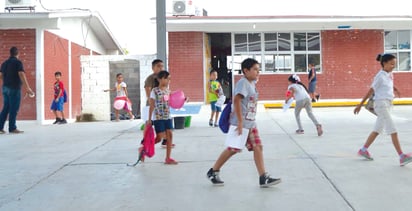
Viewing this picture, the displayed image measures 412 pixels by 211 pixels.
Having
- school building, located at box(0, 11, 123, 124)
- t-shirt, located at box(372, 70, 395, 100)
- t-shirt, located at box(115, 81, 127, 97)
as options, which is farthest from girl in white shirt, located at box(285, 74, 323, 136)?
school building, located at box(0, 11, 123, 124)

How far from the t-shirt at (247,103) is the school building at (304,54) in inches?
523

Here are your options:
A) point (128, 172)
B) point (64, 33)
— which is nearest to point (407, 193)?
point (128, 172)

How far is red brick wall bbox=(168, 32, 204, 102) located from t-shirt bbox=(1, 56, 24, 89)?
336 inches

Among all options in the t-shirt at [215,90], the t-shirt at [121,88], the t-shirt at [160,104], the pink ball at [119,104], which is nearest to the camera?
the t-shirt at [160,104]

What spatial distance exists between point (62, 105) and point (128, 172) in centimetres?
840

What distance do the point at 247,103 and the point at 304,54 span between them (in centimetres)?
1459

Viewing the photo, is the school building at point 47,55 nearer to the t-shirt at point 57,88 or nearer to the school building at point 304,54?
the t-shirt at point 57,88

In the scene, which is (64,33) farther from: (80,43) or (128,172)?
(128,172)

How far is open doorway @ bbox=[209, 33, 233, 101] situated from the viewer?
2056 centimetres

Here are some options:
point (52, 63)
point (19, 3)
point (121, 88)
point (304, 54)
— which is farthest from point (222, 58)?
point (19, 3)

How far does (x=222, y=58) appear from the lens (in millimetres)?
23703

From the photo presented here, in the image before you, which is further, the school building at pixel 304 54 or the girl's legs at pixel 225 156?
the school building at pixel 304 54

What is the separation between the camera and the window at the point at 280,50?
18.6 m

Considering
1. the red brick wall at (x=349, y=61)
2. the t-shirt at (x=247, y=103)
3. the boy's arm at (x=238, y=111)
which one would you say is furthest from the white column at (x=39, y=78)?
the red brick wall at (x=349, y=61)
